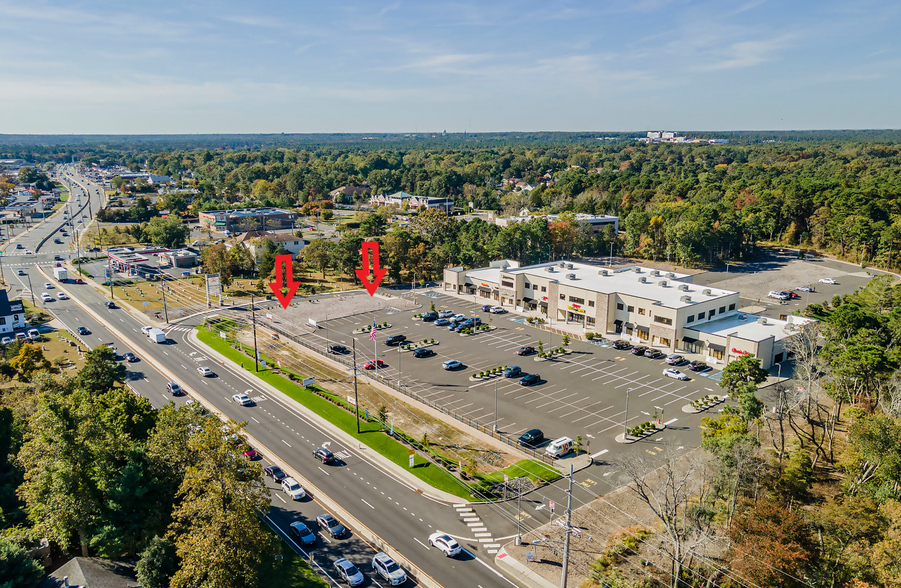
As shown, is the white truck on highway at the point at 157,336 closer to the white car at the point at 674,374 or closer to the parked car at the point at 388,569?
the parked car at the point at 388,569

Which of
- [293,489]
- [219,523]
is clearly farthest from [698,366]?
[219,523]

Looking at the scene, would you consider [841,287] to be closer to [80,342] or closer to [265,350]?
[265,350]

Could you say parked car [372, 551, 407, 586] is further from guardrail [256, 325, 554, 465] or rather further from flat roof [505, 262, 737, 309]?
flat roof [505, 262, 737, 309]

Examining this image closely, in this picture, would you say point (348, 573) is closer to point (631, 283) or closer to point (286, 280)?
point (631, 283)

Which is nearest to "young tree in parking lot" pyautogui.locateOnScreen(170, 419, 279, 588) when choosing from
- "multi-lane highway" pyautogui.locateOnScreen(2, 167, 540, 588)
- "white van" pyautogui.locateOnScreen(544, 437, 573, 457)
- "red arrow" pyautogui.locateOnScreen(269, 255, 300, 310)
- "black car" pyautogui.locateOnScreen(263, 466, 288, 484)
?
"multi-lane highway" pyautogui.locateOnScreen(2, 167, 540, 588)

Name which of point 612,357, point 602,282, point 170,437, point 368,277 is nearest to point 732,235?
point 602,282

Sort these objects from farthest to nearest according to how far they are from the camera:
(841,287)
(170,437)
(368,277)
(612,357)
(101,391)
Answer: (368,277), (841,287), (612,357), (101,391), (170,437)
